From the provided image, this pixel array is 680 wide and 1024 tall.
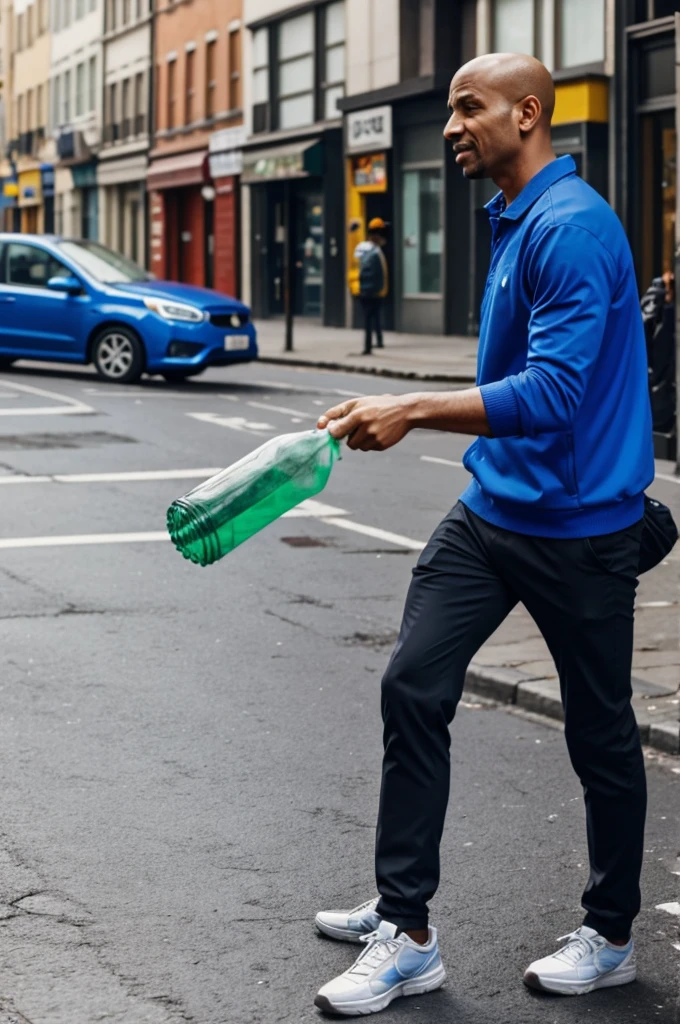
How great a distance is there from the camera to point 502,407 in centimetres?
361

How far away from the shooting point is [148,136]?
52.8 m

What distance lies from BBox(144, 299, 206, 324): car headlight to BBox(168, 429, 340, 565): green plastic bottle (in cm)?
1656

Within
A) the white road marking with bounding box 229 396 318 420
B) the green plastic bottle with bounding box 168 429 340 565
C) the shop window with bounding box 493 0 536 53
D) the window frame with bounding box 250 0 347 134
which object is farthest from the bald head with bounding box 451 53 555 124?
the window frame with bounding box 250 0 347 134

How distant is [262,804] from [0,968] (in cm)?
150

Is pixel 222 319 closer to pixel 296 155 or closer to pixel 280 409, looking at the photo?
pixel 280 409

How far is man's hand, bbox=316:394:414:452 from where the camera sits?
142 inches

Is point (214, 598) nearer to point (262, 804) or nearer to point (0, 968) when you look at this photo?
point (262, 804)

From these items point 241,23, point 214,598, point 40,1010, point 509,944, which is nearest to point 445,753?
point 509,944

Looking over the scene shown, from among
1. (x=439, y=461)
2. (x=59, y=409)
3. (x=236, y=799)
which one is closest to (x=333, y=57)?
(x=59, y=409)

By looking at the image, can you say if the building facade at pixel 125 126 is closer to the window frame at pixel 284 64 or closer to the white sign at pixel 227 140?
the white sign at pixel 227 140

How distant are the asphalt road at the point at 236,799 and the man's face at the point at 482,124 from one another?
175 cm

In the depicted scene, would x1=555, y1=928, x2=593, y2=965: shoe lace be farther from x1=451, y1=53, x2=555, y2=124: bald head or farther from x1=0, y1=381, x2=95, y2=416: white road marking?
x1=0, y1=381, x2=95, y2=416: white road marking

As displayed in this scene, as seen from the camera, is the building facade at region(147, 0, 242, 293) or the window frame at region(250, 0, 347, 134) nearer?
the window frame at region(250, 0, 347, 134)

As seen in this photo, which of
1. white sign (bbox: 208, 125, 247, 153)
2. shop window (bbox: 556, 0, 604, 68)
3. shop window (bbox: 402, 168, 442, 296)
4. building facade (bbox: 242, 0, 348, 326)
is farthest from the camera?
white sign (bbox: 208, 125, 247, 153)
